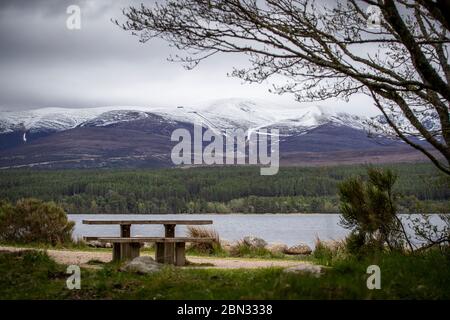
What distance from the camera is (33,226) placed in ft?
71.1

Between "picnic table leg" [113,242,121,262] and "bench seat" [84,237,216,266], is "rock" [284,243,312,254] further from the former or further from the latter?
"picnic table leg" [113,242,121,262]

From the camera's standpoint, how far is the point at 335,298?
309 inches

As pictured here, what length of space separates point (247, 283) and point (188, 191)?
106719 millimetres

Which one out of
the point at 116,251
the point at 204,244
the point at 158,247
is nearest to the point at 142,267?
the point at 116,251

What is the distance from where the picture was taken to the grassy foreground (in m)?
8.19

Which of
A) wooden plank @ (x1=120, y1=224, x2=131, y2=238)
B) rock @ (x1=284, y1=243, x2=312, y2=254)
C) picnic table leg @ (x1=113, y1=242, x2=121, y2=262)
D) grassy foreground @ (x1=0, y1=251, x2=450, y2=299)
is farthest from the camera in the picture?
rock @ (x1=284, y1=243, x2=312, y2=254)

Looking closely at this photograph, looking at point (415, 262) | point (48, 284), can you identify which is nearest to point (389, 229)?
point (415, 262)

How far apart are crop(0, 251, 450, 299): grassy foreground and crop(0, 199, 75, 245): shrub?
10.2 meters

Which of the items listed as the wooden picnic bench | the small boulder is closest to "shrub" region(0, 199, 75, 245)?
the wooden picnic bench

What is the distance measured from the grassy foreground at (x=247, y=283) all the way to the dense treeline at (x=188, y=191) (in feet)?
263

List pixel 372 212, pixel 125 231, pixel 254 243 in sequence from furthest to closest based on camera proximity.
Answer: pixel 254 243 < pixel 125 231 < pixel 372 212

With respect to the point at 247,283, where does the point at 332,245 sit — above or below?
below

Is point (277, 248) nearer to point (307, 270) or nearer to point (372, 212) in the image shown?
point (372, 212)

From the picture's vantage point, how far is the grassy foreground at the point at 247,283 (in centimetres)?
819
